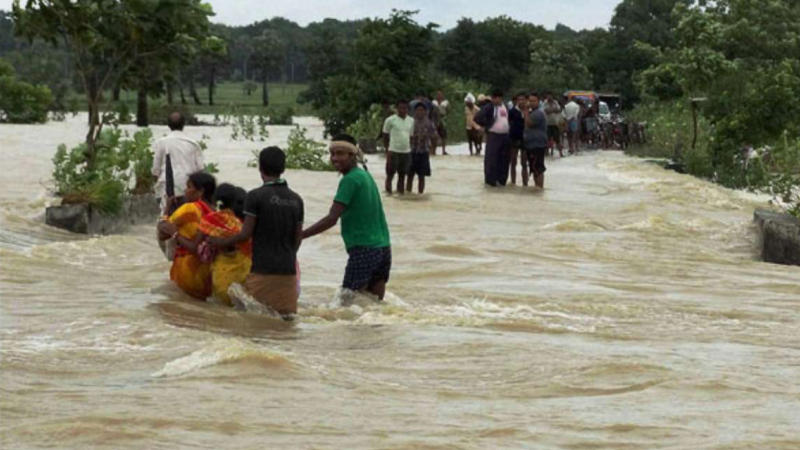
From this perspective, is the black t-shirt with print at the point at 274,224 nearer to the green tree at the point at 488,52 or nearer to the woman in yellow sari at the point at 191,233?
the woman in yellow sari at the point at 191,233

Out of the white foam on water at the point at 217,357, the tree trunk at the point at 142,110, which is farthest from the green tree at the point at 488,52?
the white foam on water at the point at 217,357

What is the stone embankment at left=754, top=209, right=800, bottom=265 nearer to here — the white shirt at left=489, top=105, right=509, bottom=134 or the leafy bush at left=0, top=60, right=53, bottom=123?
the white shirt at left=489, top=105, right=509, bottom=134

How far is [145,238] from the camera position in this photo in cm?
1842

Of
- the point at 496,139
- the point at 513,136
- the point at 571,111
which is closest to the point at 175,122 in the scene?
the point at 496,139

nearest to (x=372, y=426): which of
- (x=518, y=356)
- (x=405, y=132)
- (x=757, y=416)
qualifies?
(x=757, y=416)

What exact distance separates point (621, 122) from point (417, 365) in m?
36.0

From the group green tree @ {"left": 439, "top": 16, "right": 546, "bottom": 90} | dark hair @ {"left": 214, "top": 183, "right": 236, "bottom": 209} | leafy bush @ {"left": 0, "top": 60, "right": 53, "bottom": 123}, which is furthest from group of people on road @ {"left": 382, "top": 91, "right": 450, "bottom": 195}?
green tree @ {"left": 439, "top": 16, "right": 546, "bottom": 90}

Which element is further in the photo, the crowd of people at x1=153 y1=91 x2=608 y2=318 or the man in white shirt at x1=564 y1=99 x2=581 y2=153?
the man in white shirt at x1=564 y1=99 x2=581 y2=153

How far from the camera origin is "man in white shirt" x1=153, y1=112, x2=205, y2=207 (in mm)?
14914

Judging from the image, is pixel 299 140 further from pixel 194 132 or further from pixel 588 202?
pixel 194 132

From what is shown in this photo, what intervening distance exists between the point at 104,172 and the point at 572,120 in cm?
2280

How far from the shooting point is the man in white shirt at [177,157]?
48.9 ft

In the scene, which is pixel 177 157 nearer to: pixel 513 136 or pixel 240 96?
pixel 513 136

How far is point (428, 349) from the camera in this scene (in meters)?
10.9
